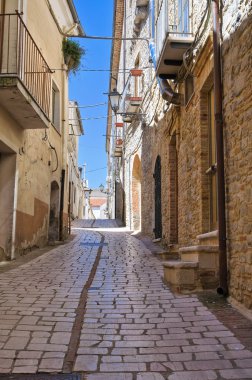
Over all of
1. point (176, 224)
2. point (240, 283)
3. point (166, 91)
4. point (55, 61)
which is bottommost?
point (240, 283)

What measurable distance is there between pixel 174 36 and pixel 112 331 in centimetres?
544

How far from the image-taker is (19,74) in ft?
25.8

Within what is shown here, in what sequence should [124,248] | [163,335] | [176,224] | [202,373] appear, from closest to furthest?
[202,373] → [163,335] → [176,224] → [124,248]

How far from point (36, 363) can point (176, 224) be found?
688cm

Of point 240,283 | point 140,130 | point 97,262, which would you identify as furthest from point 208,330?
point 140,130

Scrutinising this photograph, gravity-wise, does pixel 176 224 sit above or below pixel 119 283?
above

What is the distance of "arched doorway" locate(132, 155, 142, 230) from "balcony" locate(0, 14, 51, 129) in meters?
8.61

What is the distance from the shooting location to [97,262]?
8648 mm

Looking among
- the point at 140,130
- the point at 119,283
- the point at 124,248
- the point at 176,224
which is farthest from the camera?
the point at 140,130

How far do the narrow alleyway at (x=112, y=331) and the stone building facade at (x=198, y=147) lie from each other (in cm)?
60

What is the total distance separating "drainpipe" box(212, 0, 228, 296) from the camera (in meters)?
5.38

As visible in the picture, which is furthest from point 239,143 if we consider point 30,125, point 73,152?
point 73,152

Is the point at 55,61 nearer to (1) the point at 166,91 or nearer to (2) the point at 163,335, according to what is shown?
(1) the point at 166,91

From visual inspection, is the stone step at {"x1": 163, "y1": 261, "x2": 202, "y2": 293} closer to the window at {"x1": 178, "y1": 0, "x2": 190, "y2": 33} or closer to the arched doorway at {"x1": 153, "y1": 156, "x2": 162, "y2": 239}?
the window at {"x1": 178, "y1": 0, "x2": 190, "y2": 33}
